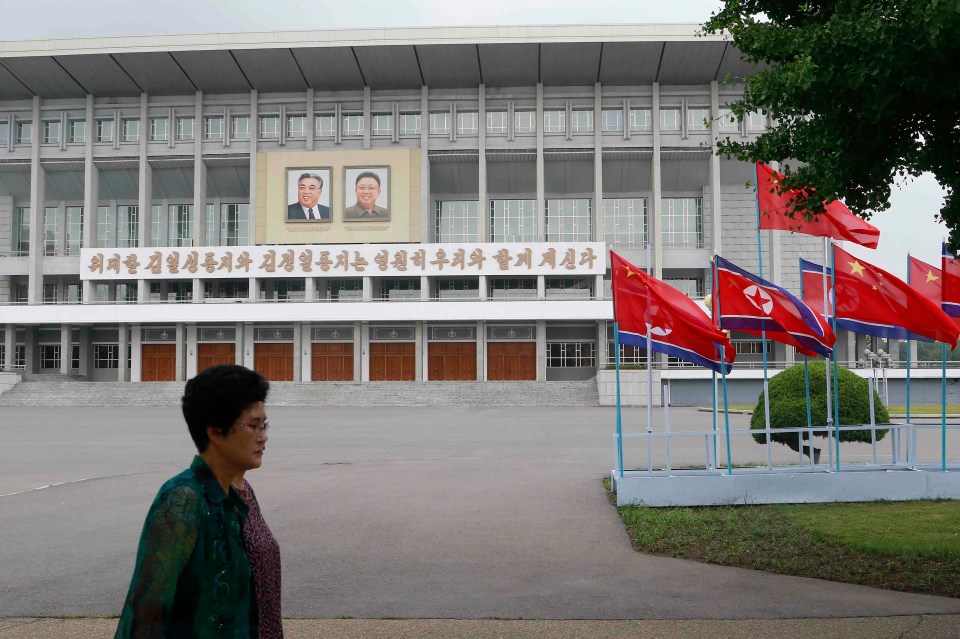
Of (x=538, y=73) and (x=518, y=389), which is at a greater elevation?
(x=538, y=73)

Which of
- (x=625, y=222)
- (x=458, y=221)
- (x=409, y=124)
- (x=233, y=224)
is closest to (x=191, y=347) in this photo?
(x=233, y=224)

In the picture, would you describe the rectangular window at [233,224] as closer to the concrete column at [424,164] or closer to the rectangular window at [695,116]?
the concrete column at [424,164]

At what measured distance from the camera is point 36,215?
167 feet

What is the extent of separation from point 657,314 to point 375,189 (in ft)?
129

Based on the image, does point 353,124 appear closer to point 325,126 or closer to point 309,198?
point 325,126

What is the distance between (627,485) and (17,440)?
58.3 feet

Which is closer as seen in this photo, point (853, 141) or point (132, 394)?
point (853, 141)

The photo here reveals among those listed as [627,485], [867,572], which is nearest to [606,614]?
[867,572]

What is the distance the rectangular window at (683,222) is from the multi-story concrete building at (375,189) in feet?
0.41

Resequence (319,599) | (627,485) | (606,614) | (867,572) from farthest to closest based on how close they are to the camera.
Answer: (627,485) → (867,572) → (319,599) → (606,614)

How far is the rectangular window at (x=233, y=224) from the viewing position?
5306 centimetres

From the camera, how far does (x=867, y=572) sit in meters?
7.40

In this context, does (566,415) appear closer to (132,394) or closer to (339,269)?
(339,269)

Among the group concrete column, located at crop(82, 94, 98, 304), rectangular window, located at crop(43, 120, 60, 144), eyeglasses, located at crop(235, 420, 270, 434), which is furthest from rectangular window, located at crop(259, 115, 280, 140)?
eyeglasses, located at crop(235, 420, 270, 434)
